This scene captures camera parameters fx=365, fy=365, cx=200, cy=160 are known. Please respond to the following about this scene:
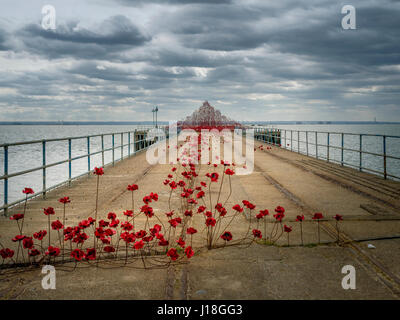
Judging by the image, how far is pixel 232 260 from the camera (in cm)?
400

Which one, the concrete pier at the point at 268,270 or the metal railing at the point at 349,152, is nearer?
the concrete pier at the point at 268,270

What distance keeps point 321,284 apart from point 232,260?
3.31 feet

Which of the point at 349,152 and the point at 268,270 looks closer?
the point at 268,270

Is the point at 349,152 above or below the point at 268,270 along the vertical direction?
above

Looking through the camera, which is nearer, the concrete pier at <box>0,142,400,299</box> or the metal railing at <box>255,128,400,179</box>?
the concrete pier at <box>0,142,400,299</box>

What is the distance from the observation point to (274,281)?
340cm
